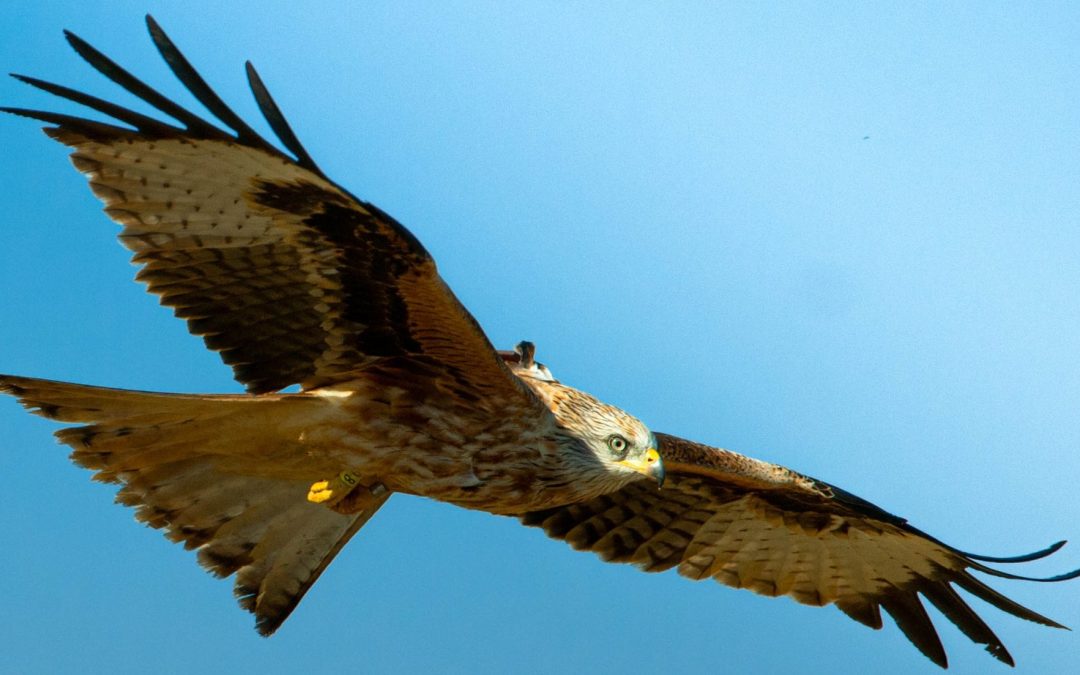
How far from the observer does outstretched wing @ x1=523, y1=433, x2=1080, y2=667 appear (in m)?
7.61

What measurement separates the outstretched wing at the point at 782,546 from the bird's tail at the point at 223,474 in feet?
4.85

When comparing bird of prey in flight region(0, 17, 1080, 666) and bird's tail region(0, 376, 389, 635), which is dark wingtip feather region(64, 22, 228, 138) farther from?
bird's tail region(0, 376, 389, 635)

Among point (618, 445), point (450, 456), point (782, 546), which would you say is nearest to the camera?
point (450, 456)

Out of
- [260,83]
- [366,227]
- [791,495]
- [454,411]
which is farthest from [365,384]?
[791,495]

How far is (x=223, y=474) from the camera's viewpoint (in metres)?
6.48

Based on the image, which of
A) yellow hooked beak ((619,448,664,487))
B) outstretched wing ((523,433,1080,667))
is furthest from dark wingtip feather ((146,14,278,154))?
outstretched wing ((523,433,1080,667))

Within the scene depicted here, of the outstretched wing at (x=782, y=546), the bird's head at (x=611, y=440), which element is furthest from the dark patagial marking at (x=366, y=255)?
the outstretched wing at (x=782, y=546)

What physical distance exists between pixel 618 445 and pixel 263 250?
1901mm

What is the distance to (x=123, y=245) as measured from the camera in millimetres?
5617

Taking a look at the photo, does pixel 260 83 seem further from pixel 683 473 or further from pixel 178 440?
pixel 683 473

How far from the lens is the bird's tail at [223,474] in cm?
592

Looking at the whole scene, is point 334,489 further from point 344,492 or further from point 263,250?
point 263,250

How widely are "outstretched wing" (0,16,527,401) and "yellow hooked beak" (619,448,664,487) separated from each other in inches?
27.4

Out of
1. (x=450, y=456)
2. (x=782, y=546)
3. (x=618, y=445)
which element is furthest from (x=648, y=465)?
(x=782, y=546)
